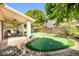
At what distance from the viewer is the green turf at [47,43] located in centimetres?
699

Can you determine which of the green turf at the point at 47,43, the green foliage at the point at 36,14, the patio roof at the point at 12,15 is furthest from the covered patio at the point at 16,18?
the green turf at the point at 47,43

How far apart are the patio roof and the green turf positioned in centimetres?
50

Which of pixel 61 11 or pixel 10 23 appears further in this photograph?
pixel 10 23

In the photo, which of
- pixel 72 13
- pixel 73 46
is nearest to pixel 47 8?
pixel 72 13

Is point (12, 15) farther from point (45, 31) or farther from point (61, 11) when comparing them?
point (61, 11)

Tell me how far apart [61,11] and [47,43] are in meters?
0.93

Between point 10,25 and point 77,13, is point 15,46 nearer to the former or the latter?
point 10,25

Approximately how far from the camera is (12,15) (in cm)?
705

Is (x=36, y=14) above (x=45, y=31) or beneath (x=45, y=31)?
above

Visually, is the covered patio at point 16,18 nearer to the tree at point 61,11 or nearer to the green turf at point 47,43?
the green turf at point 47,43

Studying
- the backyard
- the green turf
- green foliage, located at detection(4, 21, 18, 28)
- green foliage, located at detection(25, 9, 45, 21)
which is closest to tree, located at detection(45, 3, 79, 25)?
the backyard

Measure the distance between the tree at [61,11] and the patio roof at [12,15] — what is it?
552 millimetres

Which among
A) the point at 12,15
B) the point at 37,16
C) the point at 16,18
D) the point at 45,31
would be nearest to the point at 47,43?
the point at 45,31

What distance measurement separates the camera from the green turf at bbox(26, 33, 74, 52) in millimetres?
6988
